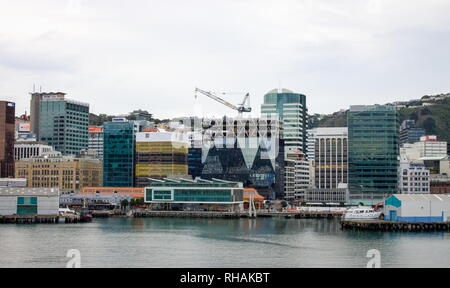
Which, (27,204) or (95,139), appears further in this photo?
(95,139)

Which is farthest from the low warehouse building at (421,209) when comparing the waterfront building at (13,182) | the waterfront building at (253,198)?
the waterfront building at (13,182)

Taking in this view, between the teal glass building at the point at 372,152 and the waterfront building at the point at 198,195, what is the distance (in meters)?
23.4

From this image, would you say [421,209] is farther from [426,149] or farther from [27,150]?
[426,149]

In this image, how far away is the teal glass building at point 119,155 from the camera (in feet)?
451

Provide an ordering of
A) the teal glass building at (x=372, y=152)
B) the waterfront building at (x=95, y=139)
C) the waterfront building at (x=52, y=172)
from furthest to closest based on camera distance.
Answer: the waterfront building at (x=95, y=139) < the waterfront building at (x=52, y=172) < the teal glass building at (x=372, y=152)

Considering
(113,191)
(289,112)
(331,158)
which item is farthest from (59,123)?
(331,158)

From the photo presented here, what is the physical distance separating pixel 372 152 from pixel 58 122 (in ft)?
258

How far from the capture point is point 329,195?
406ft

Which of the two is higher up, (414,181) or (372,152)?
(372,152)

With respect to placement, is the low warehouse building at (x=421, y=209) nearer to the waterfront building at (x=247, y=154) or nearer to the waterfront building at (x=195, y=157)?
the waterfront building at (x=247, y=154)

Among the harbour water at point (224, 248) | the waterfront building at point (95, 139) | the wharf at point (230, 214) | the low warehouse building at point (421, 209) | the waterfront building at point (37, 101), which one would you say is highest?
the waterfront building at point (37, 101)

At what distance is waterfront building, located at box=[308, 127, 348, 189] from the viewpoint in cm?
13350
